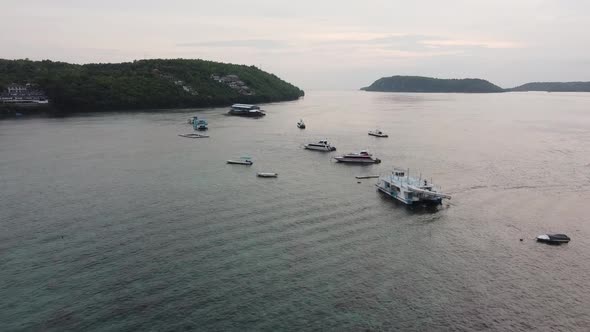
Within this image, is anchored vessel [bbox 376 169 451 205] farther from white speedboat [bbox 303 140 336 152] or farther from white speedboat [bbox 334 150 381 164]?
white speedboat [bbox 303 140 336 152]

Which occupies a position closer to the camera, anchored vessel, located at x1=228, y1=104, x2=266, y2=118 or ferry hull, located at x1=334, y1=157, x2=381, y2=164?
ferry hull, located at x1=334, y1=157, x2=381, y2=164

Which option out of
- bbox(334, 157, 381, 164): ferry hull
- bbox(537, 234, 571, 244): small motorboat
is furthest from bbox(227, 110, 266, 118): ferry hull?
bbox(537, 234, 571, 244): small motorboat

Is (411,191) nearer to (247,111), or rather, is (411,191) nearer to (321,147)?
(321,147)

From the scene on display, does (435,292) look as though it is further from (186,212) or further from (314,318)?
(186,212)

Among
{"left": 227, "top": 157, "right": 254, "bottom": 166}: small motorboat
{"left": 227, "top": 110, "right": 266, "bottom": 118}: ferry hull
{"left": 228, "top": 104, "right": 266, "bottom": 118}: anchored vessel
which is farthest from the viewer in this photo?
{"left": 228, "top": 104, "right": 266, "bottom": 118}: anchored vessel

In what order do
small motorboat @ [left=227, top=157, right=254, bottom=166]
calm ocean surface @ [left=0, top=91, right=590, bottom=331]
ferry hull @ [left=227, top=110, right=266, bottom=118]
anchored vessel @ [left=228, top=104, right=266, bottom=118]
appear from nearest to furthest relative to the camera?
calm ocean surface @ [left=0, top=91, right=590, bottom=331] < small motorboat @ [left=227, top=157, right=254, bottom=166] < ferry hull @ [left=227, top=110, right=266, bottom=118] < anchored vessel @ [left=228, top=104, right=266, bottom=118]

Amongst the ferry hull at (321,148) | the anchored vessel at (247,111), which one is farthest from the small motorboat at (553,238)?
the anchored vessel at (247,111)

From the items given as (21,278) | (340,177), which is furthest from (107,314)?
(340,177)
